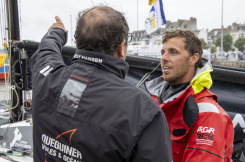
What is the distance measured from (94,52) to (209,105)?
103 cm

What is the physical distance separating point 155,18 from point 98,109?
145 inches

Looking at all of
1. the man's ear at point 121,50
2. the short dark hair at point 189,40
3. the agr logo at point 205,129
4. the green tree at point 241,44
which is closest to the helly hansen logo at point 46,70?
the man's ear at point 121,50

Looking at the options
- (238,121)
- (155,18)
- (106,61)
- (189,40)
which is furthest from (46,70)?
(155,18)

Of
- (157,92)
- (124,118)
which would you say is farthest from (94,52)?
(157,92)

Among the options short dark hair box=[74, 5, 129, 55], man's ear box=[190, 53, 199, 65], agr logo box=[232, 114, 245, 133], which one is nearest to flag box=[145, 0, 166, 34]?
man's ear box=[190, 53, 199, 65]

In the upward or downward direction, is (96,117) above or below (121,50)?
below

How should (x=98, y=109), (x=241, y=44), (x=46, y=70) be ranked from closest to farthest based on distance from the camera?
(x=98, y=109) → (x=46, y=70) → (x=241, y=44)

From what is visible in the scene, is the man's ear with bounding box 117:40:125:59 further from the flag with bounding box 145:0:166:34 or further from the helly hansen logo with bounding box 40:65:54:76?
the flag with bounding box 145:0:166:34

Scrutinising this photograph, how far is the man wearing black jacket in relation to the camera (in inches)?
38.9

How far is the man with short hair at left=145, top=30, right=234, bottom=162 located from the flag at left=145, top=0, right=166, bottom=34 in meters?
2.03

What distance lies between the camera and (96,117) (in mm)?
1027

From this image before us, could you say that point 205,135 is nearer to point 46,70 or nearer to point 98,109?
point 98,109

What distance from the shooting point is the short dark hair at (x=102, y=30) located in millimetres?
1093

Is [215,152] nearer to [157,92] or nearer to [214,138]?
[214,138]
